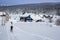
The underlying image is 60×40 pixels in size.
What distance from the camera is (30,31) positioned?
119cm

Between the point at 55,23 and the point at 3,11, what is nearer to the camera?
the point at 55,23

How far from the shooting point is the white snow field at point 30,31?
Answer: 3.67 feet

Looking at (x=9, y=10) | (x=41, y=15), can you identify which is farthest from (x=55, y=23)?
(x=9, y=10)

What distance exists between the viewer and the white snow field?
3.67ft

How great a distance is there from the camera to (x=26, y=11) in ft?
3.93

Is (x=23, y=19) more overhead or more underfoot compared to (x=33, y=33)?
more overhead

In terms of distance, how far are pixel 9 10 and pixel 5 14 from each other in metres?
0.06

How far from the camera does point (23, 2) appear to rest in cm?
124

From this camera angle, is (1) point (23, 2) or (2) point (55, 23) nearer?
(2) point (55, 23)

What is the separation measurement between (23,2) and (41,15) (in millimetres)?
230

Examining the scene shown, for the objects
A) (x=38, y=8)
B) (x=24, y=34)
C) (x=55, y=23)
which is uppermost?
(x=38, y=8)

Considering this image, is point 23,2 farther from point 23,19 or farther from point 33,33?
point 33,33

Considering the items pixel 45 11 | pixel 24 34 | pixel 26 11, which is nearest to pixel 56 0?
pixel 45 11

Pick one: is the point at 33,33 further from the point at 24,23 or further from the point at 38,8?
the point at 38,8
